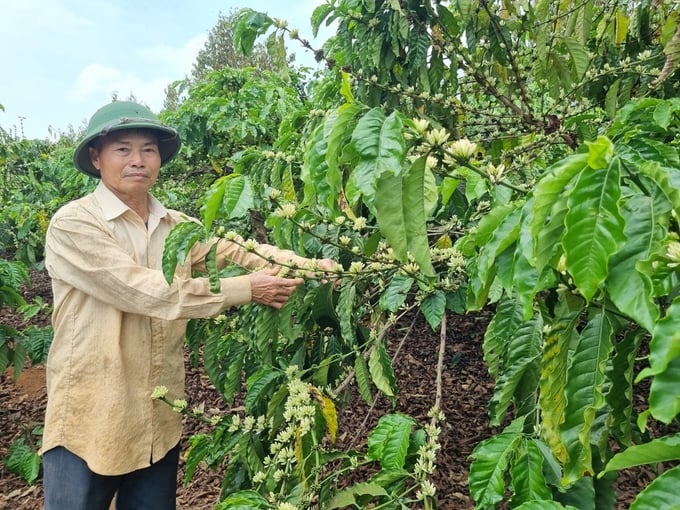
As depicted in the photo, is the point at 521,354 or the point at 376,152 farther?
the point at 521,354

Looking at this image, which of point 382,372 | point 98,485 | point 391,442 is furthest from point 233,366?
point 391,442

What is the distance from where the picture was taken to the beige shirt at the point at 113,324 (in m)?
1.90

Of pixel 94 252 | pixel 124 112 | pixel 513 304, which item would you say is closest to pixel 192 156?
pixel 124 112

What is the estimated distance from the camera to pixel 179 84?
17.3 ft

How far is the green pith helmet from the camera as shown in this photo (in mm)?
2084

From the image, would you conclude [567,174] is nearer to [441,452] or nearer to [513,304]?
[513,304]

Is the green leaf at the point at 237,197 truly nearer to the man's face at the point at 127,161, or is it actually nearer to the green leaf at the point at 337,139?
the green leaf at the point at 337,139

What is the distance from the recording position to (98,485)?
2064 mm

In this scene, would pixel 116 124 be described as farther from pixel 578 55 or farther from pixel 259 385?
pixel 578 55

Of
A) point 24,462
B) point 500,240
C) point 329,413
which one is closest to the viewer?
point 500,240

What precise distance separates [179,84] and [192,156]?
0.75 m

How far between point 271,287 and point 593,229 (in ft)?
4.58

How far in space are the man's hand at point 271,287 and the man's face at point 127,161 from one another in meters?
0.64

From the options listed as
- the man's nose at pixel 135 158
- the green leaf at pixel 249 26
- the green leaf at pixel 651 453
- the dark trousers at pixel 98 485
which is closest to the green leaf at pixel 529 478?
the green leaf at pixel 651 453
